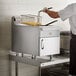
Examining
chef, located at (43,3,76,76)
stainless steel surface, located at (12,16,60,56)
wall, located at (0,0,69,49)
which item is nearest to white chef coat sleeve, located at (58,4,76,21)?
chef, located at (43,3,76,76)

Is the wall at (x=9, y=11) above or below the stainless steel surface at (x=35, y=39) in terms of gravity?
above

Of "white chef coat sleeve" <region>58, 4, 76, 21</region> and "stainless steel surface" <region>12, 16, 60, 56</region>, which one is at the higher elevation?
"white chef coat sleeve" <region>58, 4, 76, 21</region>

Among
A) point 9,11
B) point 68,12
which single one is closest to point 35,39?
point 68,12

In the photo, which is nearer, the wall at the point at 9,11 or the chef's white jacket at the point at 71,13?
the chef's white jacket at the point at 71,13

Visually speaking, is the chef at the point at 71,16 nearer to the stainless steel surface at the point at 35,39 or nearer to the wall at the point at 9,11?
the stainless steel surface at the point at 35,39

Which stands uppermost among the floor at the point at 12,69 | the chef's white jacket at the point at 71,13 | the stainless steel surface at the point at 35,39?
the chef's white jacket at the point at 71,13

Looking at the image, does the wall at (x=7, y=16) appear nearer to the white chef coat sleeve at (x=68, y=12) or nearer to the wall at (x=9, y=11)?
the wall at (x=9, y=11)

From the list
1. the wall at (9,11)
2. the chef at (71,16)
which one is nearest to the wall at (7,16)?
the wall at (9,11)

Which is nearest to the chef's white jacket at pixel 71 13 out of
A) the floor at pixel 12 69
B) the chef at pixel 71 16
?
the chef at pixel 71 16

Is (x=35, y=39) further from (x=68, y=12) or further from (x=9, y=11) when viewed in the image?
(x=9, y=11)

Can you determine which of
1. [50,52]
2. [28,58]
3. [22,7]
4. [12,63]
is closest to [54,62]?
[50,52]

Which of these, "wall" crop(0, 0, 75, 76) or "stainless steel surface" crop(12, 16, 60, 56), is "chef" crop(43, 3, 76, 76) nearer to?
"stainless steel surface" crop(12, 16, 60, 56)

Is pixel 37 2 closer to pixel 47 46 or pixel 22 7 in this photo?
pixel 22 7

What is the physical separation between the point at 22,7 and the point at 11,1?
0.15m
